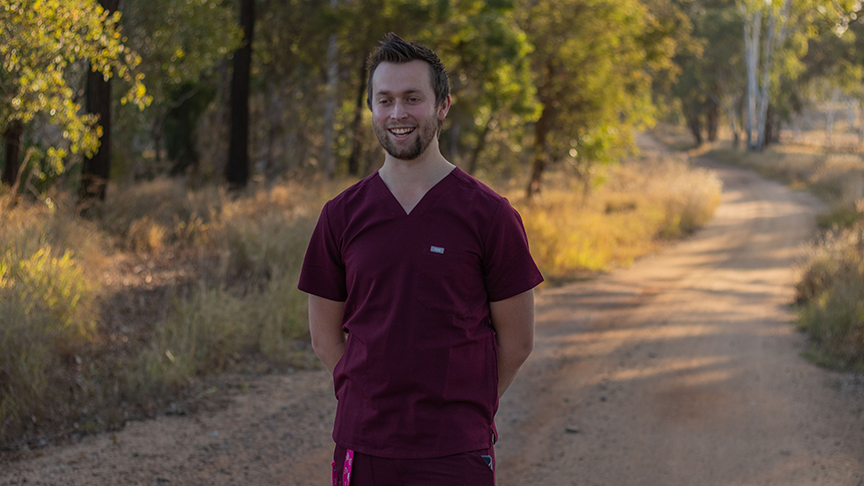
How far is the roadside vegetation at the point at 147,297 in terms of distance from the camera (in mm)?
5602

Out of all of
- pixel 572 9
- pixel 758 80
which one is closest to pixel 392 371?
pixel 572 9

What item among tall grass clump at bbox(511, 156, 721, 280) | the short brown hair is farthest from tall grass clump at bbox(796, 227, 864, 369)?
the short brown hair

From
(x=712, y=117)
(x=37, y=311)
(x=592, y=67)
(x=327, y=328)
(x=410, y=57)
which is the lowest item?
(x=37, y=311)

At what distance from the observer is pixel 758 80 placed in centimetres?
Answer: 4575

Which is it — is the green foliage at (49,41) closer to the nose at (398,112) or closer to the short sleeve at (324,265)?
the short sleeve at (324,265)

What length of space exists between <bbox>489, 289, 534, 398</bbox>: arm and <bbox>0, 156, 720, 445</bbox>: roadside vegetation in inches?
159

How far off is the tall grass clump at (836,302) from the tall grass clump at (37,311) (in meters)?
7.20

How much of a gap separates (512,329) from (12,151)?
9793 millimetres

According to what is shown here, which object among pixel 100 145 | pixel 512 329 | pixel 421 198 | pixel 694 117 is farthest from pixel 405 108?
pixel 694 117

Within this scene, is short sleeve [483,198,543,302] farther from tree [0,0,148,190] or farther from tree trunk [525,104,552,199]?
tree trunk [525,104,552,199]

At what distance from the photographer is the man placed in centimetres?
209

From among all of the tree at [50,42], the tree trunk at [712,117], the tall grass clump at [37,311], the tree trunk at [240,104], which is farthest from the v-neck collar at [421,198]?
the tree trunk at [712,117]

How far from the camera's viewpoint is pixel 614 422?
19.6 ft

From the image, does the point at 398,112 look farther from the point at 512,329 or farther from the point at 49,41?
the point at 49,41
